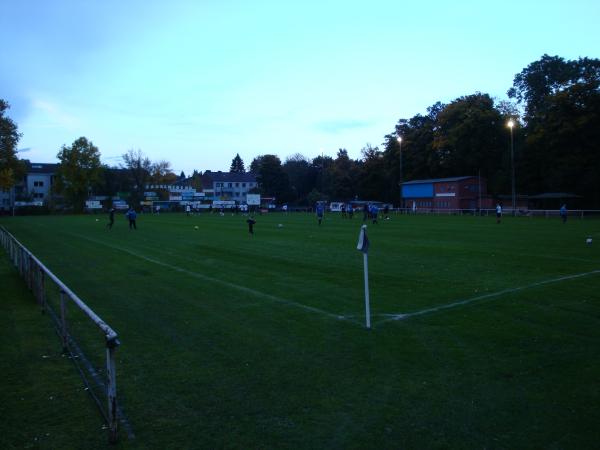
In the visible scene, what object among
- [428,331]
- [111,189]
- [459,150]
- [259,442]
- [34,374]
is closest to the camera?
[259,442]

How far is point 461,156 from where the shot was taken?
78.8 meters

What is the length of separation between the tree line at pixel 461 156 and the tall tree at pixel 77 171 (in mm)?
186

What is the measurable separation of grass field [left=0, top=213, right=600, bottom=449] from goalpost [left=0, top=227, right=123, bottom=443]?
228mm

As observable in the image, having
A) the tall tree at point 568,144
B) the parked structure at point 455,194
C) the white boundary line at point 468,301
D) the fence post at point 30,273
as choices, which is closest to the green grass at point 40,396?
the fence post at point 30,273

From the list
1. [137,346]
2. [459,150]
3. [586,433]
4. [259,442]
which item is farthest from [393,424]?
[459,150]

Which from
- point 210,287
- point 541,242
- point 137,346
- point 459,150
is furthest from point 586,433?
point 459,150

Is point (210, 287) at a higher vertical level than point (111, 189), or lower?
lower

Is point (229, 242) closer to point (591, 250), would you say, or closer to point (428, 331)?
point (591, 250)

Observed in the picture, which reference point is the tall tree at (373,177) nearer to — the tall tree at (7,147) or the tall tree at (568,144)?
the tall tree at (568,144)

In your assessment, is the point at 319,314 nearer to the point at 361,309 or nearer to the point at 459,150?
the point at 361,309

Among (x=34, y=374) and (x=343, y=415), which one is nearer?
(x=343, y=415)

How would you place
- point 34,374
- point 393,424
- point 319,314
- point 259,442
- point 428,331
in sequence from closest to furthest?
point 259,442 → point 393,424 → point 34,374 → point 428,331 → point 319,314

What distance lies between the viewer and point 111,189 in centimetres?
11338

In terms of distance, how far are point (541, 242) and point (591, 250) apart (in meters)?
3.91
